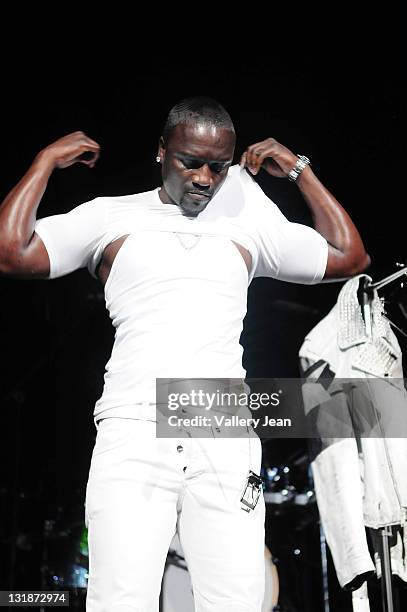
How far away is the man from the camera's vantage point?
159 cm

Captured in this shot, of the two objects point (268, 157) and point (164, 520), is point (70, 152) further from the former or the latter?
point (164, 520)

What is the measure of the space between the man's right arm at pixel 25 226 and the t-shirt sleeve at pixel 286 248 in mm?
513

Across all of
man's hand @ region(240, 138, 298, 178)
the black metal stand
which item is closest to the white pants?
man's hand @ region(240, 138, 298, 178)

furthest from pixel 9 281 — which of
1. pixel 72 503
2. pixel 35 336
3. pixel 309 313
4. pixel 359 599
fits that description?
pixel 359 599

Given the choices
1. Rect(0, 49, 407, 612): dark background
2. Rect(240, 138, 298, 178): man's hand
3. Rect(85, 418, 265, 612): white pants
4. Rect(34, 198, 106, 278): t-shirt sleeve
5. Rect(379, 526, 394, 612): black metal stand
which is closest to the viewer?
Rect(85, 418, 265, 612): white pants

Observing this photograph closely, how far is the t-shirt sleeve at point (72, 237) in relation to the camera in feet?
6.11

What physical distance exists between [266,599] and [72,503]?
1379 mm

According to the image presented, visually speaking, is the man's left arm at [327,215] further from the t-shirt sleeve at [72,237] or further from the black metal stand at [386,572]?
the black metal stand at [386,572]

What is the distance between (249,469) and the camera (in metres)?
1.71

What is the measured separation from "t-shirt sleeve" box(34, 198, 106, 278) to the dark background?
156cm

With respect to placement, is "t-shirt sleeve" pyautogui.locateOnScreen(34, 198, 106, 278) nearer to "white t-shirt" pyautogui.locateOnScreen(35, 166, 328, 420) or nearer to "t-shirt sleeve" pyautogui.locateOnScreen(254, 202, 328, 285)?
"white t-shirt" pyautogui.locateOnScreen(35, 166, 328, 420)

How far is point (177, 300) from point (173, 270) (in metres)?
0.08

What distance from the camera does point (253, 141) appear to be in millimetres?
3424

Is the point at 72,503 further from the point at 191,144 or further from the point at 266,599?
the point at 191,144
